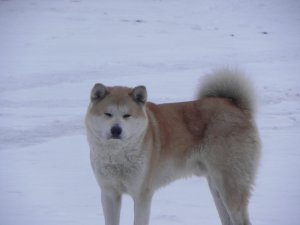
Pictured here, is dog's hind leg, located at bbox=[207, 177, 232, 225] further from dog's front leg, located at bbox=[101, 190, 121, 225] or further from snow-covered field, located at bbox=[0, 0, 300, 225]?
dog's front leg, located at bbox=[101, 190, 121, 225]

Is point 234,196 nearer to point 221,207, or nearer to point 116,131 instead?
point 221,207

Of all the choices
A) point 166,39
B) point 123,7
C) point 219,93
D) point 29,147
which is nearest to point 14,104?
point 29,147

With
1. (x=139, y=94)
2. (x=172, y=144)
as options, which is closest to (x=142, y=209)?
(x=172, y=144)

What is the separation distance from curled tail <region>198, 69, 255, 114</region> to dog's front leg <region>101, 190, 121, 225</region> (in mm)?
1449

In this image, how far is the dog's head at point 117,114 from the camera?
478 centimetres

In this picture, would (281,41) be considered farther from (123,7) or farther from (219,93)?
(219,93)

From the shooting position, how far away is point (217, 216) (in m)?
5.93

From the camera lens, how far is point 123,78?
44.8 feet

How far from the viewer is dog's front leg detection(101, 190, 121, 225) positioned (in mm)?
5031

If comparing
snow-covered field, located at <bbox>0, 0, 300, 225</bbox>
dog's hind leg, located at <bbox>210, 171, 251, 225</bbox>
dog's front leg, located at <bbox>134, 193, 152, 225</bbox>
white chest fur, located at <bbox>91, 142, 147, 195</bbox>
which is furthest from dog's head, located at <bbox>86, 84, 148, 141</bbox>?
snow-covered field, located at <bbox>0, 0, 300, 225</bbox>

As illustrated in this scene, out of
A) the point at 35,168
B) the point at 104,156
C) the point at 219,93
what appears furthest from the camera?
the point at 35,168

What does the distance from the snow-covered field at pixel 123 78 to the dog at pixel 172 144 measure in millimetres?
626

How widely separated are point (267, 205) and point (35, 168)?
2.89 meters

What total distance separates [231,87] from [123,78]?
8.17 meters
